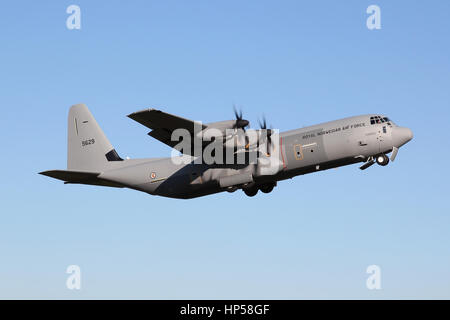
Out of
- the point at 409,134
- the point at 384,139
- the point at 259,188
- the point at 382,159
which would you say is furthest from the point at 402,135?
the point at 259,188

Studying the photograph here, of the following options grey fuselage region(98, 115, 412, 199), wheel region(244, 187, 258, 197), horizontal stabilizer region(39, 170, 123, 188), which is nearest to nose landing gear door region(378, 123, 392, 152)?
grey fuselage region(98, 115, 412, 199)

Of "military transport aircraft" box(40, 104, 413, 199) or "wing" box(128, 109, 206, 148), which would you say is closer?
"wing" box(128, 109, 206, 148)

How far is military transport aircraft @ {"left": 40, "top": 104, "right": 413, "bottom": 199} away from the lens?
27.5 m

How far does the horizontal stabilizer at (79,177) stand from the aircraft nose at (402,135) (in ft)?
48.9

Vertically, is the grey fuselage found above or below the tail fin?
below

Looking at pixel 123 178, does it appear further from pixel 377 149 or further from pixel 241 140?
pixel 377 149

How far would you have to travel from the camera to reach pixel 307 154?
28.0 m

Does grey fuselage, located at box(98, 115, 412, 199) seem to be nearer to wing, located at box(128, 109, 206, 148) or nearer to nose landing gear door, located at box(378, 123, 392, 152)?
nose landing gear door, located at box(378, 123, 392, 152)

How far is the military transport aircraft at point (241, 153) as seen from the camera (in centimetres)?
2745
